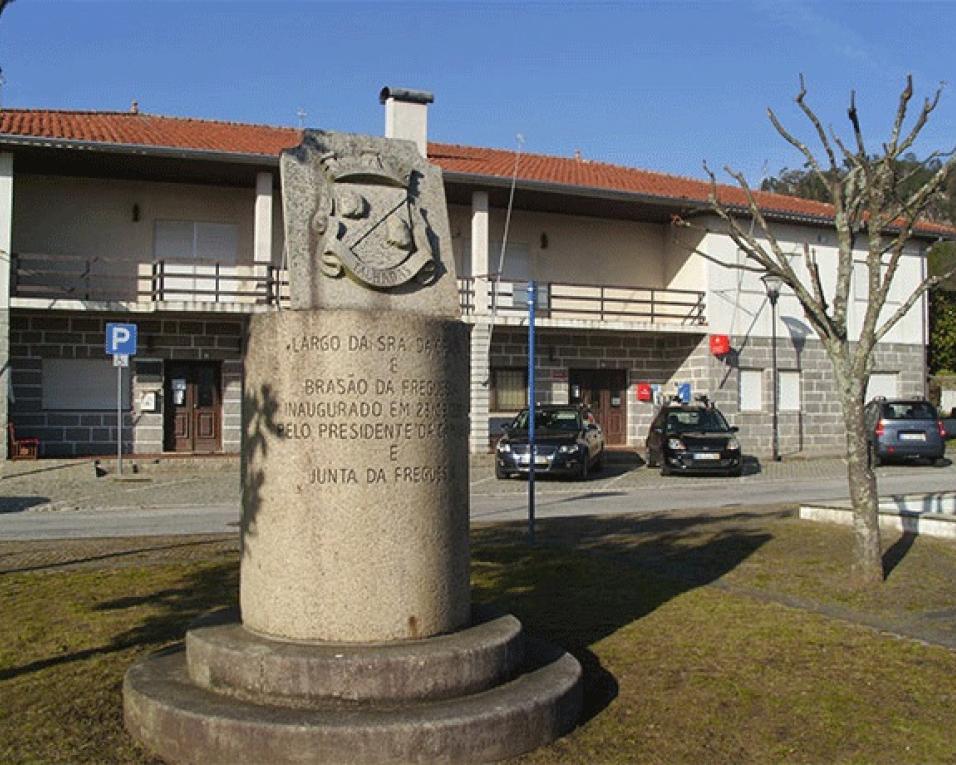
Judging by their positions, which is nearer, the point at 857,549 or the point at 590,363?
the point at 857,549

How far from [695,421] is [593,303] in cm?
767

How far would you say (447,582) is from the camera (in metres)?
5.31

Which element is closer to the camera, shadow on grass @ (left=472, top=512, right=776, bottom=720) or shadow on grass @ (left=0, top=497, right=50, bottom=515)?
shadow on grass @ (left=472, top=512, right=776, bottom=720)

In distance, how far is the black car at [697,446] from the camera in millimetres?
21781

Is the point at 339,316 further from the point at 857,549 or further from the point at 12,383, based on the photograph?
the point at 12,383

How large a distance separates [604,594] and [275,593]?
11.6ft

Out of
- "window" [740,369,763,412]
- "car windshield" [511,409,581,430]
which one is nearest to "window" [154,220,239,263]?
"car windshield" [511,409,581,430]

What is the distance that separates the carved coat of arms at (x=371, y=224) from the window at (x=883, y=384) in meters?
29.1

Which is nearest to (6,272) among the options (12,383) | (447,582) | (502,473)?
(12,383)

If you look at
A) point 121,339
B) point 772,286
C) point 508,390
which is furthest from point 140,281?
point 772,286

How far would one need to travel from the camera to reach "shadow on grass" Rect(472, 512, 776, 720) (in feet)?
22.6

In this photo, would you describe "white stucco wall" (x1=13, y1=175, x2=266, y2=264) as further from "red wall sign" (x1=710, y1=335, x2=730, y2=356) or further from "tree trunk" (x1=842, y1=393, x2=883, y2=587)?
"tree trunk" (x1=842, y1=393, x2=883, y2=587)

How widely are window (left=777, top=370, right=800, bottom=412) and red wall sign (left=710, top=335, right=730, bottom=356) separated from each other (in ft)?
8.12

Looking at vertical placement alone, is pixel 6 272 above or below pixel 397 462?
above
